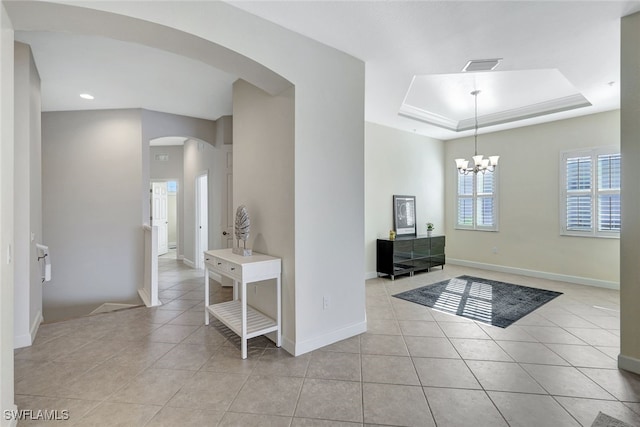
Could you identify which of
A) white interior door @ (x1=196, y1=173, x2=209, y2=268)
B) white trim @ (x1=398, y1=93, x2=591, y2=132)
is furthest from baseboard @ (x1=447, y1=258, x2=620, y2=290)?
white interior door @ (x1=196, y1=173, x2=209, y2=268)

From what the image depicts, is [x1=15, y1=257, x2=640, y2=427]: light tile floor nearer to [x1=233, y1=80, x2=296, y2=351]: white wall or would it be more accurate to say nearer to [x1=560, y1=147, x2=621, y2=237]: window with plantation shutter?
[x1=233, y1=80, x2=296, y2=351]: white wall

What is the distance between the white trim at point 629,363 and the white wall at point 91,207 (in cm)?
550

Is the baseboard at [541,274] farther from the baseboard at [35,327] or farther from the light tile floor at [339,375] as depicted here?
the baseboard at [35,327]

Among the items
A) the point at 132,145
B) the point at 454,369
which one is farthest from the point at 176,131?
the point at 454,369

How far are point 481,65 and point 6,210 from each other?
13.4 feet

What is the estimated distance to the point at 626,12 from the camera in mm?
2330

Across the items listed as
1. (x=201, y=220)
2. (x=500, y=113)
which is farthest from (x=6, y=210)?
(x=500, y=113)

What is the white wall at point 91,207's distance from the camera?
435 centimetres

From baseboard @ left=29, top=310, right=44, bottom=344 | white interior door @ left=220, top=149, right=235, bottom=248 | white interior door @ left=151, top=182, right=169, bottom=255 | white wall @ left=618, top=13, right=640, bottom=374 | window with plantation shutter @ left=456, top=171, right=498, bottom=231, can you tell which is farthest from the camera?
white interior door @ left=151, top=182, right=169, bottom=255

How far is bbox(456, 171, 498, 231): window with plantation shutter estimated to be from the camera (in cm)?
614

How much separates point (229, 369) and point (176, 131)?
3.92m

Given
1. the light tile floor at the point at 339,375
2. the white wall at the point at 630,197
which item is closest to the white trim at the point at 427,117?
the white wall at the point at 630,197

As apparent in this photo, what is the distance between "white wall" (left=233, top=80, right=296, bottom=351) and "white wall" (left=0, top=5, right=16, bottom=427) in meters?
1.74

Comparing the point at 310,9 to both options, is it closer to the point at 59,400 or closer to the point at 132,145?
the point at 59,400
